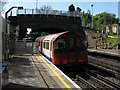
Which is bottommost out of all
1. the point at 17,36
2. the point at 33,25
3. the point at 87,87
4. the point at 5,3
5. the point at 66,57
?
the point at 87,87

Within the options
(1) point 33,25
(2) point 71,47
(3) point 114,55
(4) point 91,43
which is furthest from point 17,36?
(2) point 71,47

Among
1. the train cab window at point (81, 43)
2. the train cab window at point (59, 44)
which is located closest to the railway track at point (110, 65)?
the train cab window at point (81, 43)

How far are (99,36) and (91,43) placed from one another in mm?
2210

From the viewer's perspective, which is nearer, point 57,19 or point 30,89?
point 30,89

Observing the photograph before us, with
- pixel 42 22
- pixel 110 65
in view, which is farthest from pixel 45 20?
pixel 110 65

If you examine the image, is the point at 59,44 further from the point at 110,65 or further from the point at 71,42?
the point at 110,65

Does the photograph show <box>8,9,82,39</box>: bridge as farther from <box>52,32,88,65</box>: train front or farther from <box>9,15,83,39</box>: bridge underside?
<box>52,32,88,65</box>: train front

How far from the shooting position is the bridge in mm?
32250

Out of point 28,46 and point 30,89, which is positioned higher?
point 28,46

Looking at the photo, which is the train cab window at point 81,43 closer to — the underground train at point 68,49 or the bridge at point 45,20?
the underground train at point 68,49

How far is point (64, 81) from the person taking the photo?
8344 millimetres

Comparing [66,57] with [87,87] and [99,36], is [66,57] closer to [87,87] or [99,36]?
[87,87]

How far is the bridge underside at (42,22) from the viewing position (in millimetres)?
32219

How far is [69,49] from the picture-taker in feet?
42.8
